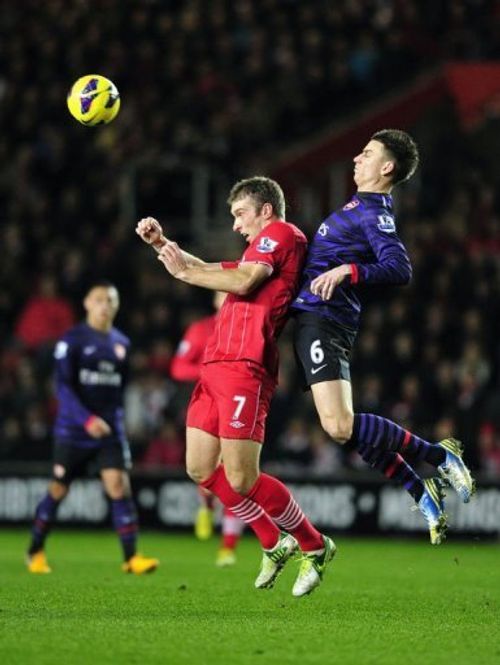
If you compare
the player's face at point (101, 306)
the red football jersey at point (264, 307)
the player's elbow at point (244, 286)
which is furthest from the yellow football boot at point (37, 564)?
the player's elbow at point (244, 286)

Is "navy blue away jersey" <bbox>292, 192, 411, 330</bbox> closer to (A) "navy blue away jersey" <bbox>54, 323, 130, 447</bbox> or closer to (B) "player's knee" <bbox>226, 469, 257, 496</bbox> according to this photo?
(B) "player's knee" <bbox>226, 469, 257, 496</bbox>

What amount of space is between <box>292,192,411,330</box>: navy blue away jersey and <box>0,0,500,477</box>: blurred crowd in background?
7.22 metres

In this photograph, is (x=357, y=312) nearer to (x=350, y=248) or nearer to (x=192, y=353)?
(x=350, y=248)

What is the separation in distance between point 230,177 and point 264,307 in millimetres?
12121

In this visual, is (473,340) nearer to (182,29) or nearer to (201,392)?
(182,29)

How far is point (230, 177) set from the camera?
20031 mm

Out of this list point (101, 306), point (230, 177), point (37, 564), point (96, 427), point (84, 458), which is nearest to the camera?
point (96, 427)

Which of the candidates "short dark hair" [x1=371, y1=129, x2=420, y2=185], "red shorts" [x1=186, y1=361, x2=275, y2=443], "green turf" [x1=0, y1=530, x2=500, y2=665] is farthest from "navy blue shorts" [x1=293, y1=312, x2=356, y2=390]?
"green turf" [x1=0, y1=530, x2=500, y2=665]

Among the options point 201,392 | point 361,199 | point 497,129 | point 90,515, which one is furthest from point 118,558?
point 497,129

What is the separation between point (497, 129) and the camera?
19891 millimetres

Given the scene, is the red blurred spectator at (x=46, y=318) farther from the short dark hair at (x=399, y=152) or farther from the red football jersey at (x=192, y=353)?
the short dark hair at (x=399, y=152)

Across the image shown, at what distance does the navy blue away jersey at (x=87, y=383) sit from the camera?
10.8m

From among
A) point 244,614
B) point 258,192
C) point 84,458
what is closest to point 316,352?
point 258,192

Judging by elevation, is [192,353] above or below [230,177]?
below
